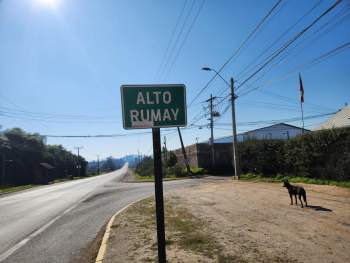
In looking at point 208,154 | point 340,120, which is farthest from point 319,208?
point 208,154

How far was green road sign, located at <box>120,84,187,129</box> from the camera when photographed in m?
4.57

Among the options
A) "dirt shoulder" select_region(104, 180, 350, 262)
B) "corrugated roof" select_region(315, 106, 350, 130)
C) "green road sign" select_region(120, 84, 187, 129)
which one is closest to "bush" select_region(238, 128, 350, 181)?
"dirt shoulder" select_region(104, 180, 350, 262)

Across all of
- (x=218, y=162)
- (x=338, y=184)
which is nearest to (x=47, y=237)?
(x=338, y=184)

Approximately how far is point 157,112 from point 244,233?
4.58 m

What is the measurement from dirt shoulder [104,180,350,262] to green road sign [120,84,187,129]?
2879mm

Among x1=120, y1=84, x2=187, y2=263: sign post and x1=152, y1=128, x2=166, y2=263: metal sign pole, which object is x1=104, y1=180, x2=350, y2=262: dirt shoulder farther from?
x1=120, y1=84, x2=187, y2=263: sign post

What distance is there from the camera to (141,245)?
7.63 m

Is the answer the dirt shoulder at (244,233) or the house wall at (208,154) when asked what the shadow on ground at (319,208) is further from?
the house wall at (208,154)

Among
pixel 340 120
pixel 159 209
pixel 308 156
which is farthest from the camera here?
pixel 340 120

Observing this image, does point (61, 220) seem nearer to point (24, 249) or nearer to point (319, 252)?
point (24, 249)

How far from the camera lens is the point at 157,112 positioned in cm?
465

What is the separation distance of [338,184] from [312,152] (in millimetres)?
3226

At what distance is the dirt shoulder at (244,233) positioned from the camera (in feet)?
20.7

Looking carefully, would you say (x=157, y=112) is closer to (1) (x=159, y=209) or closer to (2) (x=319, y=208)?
(1) (x=159, y=209)
